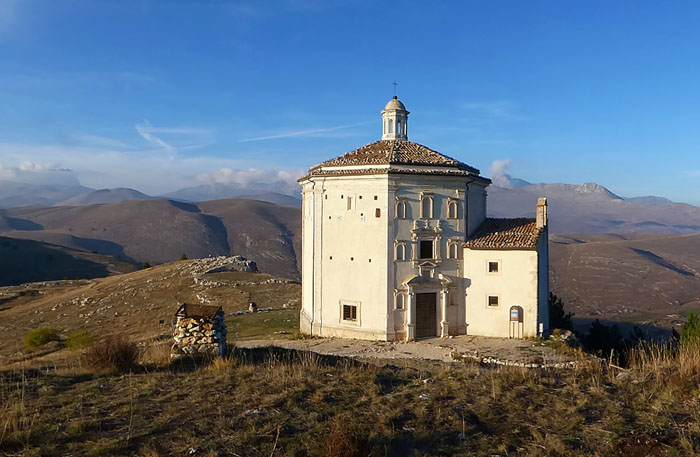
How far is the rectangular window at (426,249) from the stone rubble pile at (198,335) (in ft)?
43.7

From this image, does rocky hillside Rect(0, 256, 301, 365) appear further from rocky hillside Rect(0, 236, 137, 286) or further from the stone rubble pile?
rocky hillside Rect(0, 236, 137, 286)

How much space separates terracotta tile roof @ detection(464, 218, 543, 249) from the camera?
25781mm

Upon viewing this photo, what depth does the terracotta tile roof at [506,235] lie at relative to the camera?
2578 cm

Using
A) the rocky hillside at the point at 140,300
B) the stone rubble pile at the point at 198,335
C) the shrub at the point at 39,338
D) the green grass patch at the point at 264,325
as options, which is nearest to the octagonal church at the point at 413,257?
the green grass patch at the point at 264,325

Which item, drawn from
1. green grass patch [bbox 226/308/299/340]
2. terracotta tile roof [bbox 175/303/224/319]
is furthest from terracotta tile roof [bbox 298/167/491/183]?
terracotta tile roof [bbox 175/303/224/319]

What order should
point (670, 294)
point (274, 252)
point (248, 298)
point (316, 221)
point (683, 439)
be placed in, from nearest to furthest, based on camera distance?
point (683, 439), point (316, 221), point (248, 298), point (670, 294), point (274, 252)

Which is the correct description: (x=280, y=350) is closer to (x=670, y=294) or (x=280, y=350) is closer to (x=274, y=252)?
(x=670, y=294)

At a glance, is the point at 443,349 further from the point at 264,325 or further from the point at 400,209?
the point at 264,325

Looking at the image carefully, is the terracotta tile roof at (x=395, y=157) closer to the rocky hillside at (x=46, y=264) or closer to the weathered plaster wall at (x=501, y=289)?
the weathered plaster wall at (x=501, y=289)

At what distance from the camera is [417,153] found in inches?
1081

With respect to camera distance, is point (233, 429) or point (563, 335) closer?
point (233, 429)

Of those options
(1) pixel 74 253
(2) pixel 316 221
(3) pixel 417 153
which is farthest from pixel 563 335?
(1) pixel 74 253

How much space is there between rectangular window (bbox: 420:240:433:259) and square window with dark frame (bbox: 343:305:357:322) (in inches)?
184

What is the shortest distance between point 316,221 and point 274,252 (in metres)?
147
